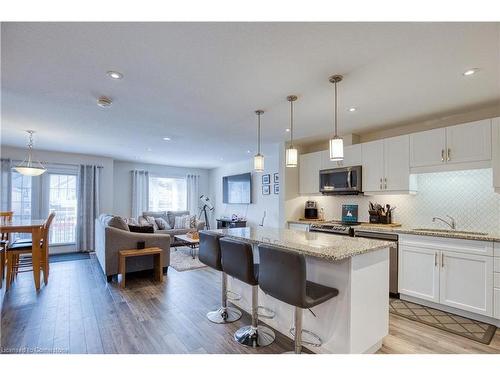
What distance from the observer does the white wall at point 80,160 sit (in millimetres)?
5509

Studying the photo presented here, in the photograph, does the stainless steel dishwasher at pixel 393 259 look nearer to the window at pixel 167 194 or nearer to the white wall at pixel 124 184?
the window at pixel 167 194

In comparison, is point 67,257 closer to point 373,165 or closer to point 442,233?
point 373,165

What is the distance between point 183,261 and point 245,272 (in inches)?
131

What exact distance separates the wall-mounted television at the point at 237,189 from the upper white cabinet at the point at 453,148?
4.18 meters

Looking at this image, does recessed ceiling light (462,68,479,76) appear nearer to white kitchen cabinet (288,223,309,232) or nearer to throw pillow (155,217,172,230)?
white kitchen cabinet (288,223,309,232)

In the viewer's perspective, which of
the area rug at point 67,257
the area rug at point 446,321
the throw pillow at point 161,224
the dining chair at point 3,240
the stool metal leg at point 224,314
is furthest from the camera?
the throw pillow at point 161,224

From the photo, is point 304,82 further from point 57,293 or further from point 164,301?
point 57,293

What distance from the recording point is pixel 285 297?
5.73ft

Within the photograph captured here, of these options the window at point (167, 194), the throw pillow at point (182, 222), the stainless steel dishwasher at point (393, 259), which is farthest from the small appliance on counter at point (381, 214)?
the window at point (167, 194)

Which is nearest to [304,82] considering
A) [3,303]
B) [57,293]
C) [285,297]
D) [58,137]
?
[285,297]

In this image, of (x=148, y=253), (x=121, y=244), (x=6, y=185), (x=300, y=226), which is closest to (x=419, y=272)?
(x=300, y=226)

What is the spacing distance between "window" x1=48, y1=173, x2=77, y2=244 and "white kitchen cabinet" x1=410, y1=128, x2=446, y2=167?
23.3 feet

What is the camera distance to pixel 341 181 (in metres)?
4.14

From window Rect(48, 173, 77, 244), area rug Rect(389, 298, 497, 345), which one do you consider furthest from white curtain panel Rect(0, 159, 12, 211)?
area rug Rect(389, 298, 497, 345)
